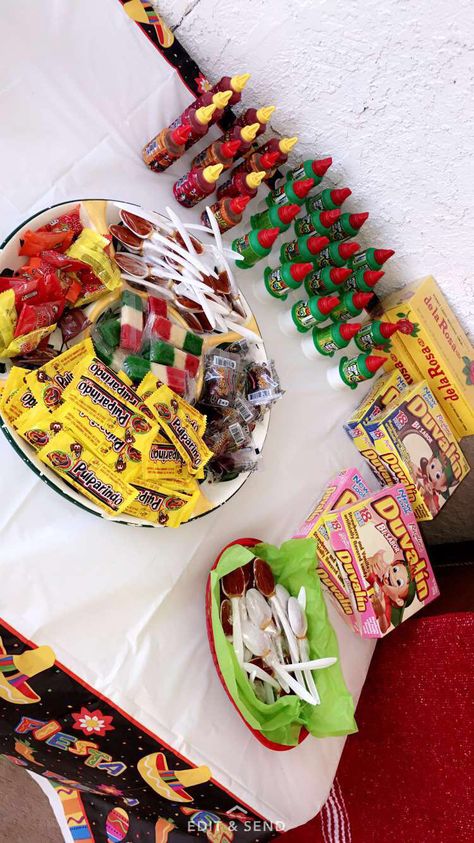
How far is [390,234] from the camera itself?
1299 mm

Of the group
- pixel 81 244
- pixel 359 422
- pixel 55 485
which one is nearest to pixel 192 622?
pixel 55 485

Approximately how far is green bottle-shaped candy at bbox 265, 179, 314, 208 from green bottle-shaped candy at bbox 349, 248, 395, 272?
19 cm

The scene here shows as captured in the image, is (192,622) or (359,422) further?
(359,422)

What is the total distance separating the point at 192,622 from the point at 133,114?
955mm

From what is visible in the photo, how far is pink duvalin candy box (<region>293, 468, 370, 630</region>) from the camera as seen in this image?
1.13m

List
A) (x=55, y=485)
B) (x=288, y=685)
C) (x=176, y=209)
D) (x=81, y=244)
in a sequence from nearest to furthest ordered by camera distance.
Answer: (x=55, y=485), (x=81, y=244), (x=288, y=685), (x=176, y=209)

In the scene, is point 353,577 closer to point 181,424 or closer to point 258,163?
point 181,424

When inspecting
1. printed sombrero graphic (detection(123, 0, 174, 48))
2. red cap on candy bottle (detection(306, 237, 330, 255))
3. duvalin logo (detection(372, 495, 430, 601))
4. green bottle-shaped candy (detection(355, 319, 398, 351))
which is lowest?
duvalin logo (detection(372, 495, 430, 601))

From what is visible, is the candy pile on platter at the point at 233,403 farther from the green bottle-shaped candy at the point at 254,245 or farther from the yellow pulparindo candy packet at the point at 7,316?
the yellow pulparindo candy packet at the point at 7,316

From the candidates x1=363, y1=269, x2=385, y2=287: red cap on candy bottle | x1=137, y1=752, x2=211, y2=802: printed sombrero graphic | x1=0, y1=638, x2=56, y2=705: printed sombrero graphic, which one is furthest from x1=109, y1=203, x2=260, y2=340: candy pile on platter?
x1=137, y1=752, x2=211, y2=802: printed sombrero graphic

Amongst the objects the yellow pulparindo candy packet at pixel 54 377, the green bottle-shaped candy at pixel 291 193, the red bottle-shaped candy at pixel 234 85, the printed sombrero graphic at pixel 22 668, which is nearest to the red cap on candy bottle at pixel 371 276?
the green bottle-shaped candy at pixel 291 193

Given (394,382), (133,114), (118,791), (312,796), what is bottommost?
(312,796)

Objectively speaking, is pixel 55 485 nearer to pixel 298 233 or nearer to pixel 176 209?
pixel 176 209

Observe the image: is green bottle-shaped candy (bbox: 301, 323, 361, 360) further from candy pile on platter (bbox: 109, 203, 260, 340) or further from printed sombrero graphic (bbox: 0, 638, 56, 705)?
printed sombrero graphic (bbox: 0, 638, 56, 705)
